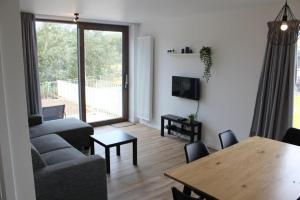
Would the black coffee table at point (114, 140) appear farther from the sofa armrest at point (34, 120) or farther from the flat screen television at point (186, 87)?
the flat screen television at point (186, 87)

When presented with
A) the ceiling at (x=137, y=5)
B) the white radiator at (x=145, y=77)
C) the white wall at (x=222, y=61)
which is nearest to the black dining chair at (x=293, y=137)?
the white wall at (x=222, y=61)

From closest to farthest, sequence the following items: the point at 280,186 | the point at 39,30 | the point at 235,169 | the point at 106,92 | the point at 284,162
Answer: the point at 280,186
the point at 235,169
the point at 284,162
the point at 39,30
the point at 106,92

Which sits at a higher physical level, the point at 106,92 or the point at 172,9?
the point at 172,9

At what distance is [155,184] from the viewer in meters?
3.36

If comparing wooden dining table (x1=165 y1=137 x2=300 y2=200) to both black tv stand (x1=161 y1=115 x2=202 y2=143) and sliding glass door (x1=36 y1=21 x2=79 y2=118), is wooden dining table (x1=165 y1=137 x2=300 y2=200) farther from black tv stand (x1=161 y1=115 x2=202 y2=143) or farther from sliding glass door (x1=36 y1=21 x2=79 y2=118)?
sliding glass door (x1=36 y1=21 x2=79 y2=118)

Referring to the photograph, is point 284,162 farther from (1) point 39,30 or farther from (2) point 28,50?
(1) point 39,30

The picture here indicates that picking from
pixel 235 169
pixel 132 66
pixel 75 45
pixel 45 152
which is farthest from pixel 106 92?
pixel 235 169

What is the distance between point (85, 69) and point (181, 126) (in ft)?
8.13

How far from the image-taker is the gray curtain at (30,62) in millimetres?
4496

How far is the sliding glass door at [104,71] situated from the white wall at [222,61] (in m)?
1.11

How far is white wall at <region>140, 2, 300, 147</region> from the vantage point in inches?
153

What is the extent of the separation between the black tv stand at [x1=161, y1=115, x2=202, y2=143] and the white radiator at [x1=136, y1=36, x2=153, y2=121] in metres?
0.70

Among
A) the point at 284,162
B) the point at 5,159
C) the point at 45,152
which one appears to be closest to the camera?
the point at 5,159

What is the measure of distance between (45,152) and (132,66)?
11.2 feet
